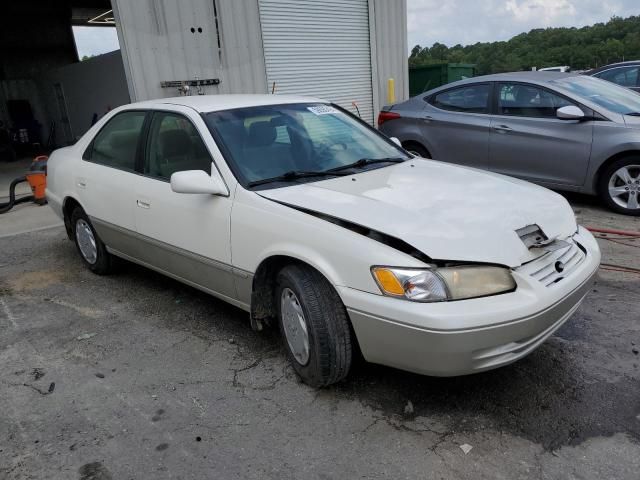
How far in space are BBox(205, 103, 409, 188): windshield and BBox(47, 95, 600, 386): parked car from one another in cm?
1

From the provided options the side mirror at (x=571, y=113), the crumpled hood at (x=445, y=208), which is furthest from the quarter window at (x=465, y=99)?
the crumpled hood at (x=445, y=208)

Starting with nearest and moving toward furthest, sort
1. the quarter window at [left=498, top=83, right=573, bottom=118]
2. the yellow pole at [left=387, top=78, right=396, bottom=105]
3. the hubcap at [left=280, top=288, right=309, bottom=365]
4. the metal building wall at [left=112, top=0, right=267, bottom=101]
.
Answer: the hubcap at [left=280, top=288, right=309, bottom=365] < the quarter window at [left=498, top=83, right=573, bottom=118] < the metal building wall at [left=112, top=0, right=267, bottom=101] < the yellow pole at [left=387, top=78, right=396, bottom=105]

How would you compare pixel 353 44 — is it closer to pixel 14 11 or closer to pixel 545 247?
pixel 545 247

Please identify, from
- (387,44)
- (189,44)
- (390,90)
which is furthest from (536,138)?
(387,44)

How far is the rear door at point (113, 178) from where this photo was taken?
412 centimetres

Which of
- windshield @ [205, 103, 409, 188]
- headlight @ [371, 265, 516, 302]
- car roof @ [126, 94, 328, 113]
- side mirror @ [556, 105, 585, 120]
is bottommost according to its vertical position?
headlight @ [371, 265, 516, 302]

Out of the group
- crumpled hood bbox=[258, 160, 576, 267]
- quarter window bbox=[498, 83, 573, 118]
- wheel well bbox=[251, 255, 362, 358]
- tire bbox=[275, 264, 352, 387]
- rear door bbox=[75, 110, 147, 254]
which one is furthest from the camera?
quarter window bbox=[498, 83, 573, 118]

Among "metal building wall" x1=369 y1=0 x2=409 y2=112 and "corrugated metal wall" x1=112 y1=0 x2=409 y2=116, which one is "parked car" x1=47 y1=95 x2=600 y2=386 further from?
"metal building wall" x1=369 y1=0 x2=409 y2=112

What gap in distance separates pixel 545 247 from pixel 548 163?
12.4 ft

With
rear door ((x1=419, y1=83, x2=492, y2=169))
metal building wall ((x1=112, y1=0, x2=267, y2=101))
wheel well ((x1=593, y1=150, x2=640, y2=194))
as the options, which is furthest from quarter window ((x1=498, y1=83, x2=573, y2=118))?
metal building wall ((x1=112, y1=0, x2=267, y2=101))

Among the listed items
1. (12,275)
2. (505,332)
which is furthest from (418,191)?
(12,275)

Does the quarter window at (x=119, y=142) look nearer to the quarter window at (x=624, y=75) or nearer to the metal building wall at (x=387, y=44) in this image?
the metal building wall at (x=387, y=44)

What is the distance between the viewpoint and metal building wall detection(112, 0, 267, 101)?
27.0ft

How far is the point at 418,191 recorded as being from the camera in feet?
10.1
